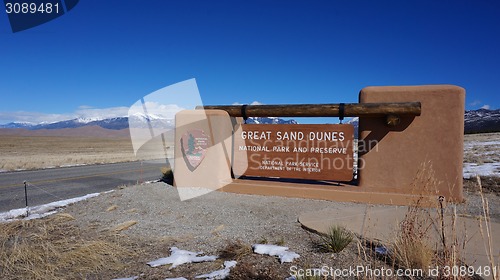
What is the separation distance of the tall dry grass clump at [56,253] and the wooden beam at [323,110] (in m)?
4.97

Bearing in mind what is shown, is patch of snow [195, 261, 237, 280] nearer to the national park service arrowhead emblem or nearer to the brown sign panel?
the brown sign panel

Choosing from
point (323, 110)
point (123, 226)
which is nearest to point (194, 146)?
point (123, 226)

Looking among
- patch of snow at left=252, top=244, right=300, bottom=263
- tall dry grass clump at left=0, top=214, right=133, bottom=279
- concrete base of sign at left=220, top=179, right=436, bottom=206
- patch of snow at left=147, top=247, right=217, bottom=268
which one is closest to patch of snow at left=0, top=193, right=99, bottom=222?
tall dry grass clump at left=0, top=214, right=133, bottom=279

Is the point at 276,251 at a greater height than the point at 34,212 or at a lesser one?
greater

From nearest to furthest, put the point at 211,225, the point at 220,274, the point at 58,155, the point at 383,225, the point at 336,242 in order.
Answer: the point at 220,274 → the point at 336,242 → the point at 383,225 → the point at 211,225 → the point at 58,155

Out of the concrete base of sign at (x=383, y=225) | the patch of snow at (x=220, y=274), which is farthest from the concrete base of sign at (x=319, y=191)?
the patch of snow at (x=220, y=274)

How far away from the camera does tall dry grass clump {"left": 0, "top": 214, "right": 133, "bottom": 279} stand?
438 centimetres

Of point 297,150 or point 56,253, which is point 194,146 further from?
point 56,253

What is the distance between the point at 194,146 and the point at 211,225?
345cm

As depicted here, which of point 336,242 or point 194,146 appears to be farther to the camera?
point 194,146

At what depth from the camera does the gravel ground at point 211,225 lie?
4332 millimetres

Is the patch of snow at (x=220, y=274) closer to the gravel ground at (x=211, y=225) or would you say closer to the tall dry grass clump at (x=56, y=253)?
the gravel ground at (x=211, y=225)

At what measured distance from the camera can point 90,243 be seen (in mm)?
5258

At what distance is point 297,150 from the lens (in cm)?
902
